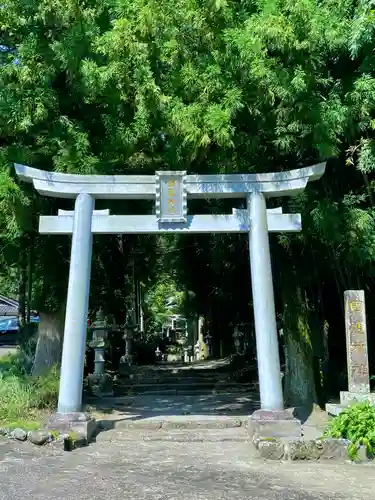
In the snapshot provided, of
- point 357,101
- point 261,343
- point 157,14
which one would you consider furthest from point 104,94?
point 261,343

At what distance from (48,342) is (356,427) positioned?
634 cm

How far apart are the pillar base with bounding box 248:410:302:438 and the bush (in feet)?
1.70

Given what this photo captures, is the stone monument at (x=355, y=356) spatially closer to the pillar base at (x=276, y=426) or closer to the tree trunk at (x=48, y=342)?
the pillar base at (x=276, y=426)

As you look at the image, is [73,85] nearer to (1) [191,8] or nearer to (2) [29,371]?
(1) [191,8]

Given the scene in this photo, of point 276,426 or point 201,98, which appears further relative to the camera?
point 201,98

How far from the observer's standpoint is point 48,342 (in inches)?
442

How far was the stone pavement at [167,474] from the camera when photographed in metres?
5.57

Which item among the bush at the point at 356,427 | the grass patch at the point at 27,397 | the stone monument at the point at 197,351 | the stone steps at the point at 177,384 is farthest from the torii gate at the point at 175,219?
the stone monument at the point at 197,351

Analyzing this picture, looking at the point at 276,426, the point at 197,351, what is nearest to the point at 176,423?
the point at 276,426

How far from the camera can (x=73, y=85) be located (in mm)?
9438

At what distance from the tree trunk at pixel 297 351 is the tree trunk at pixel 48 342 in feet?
14.6

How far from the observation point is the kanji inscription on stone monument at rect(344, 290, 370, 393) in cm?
884

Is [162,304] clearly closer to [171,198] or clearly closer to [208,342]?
[208,342]

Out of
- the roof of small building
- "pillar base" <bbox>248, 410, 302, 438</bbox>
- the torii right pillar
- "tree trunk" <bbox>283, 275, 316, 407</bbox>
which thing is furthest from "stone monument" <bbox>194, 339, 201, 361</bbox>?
"pillar base" <bbox>248, 410, 302, 438</bbox>
